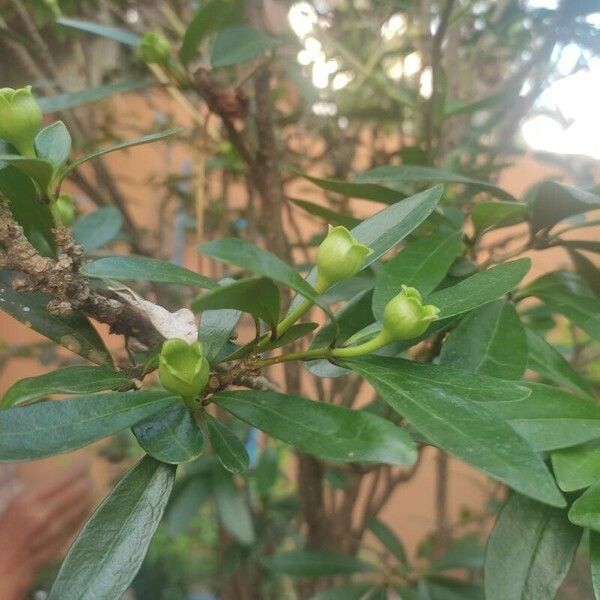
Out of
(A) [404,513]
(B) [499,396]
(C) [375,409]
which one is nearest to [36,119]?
(B) [499,396]

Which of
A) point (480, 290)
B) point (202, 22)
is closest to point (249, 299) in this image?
point (480, 290)

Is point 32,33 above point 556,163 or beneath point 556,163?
→ above

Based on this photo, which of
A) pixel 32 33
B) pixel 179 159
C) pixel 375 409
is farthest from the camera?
pixel 179 159

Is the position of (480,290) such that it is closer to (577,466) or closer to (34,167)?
(577,466)

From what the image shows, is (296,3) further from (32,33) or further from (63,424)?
(63,424)

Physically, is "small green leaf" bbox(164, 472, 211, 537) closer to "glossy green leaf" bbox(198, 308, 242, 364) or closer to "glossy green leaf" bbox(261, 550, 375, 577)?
"glossy green leaf" bbox(261, 550, 375, 577)

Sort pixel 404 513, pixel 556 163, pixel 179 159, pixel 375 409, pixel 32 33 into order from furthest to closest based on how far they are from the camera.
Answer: pixel 404 513 → pixel 179 159 → pixel 556 163 → pixel 32 33 → pixel 375 409

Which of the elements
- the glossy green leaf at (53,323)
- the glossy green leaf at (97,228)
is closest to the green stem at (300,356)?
the glossy green leaf at (53,323)
